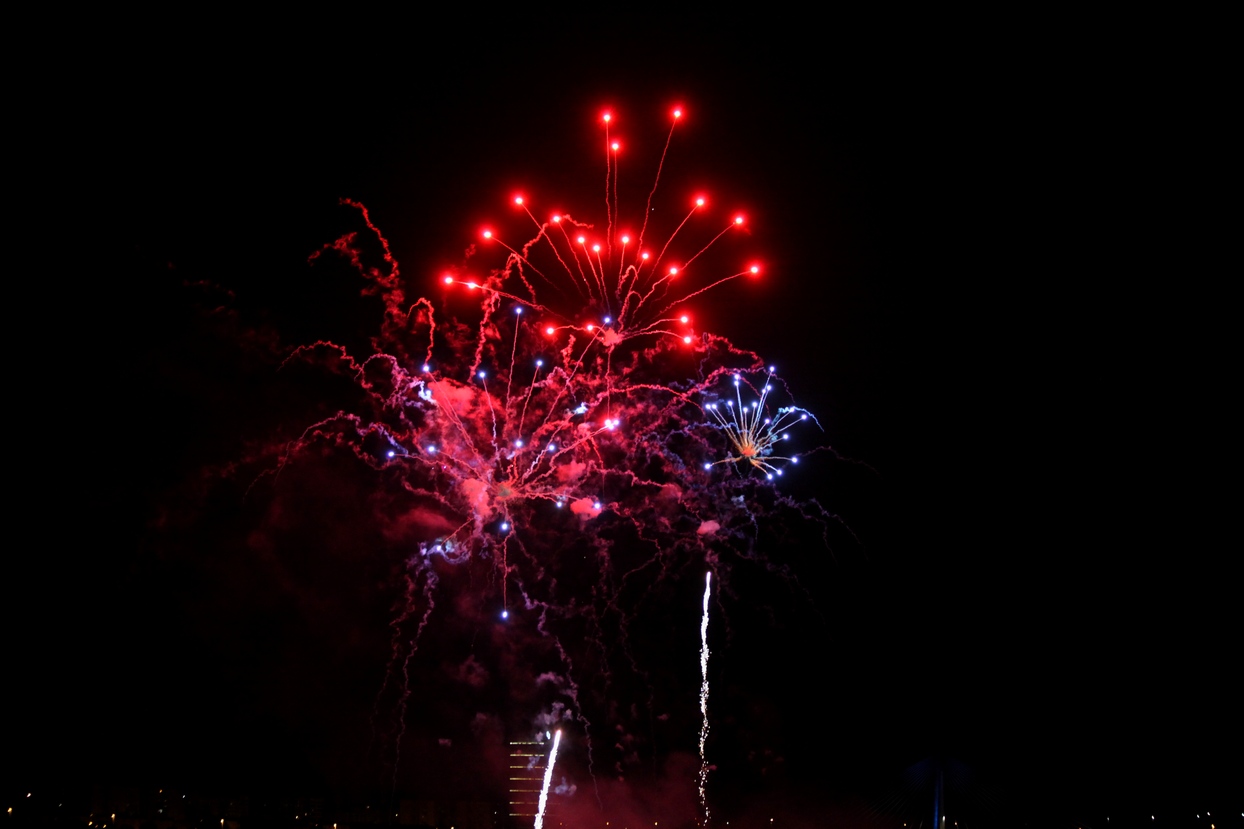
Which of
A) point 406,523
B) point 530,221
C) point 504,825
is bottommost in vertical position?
point 504,825

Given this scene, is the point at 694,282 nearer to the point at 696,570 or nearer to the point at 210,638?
the point at 696,570

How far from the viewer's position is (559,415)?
12117 millimetres

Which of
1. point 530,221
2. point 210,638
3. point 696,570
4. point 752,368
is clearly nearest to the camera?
point 530,221

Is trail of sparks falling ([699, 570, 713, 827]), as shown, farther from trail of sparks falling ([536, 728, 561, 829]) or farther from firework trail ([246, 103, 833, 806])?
trail of sparks falling ([536, 728, 561, 829])

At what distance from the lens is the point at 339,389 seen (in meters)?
14.6

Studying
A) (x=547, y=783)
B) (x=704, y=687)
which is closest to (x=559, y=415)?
(x=704, y=687)

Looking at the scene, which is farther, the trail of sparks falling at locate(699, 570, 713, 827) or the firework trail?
the trail of sparks falling at locate(699, 570, 713, 827)

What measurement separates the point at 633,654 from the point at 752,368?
7409 mm

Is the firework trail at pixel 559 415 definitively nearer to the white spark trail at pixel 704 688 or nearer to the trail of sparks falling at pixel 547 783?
the white spark trail at pixel 704 688

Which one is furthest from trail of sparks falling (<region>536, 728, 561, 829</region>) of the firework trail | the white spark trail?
the firework trail

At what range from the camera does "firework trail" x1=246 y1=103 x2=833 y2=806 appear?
37.2 feet

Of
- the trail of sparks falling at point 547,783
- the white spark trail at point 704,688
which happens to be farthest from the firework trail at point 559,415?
the trail of sparks falling at point 547,783

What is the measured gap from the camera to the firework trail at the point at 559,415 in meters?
11.3

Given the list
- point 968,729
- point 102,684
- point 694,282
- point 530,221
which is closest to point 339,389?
point 530,221
